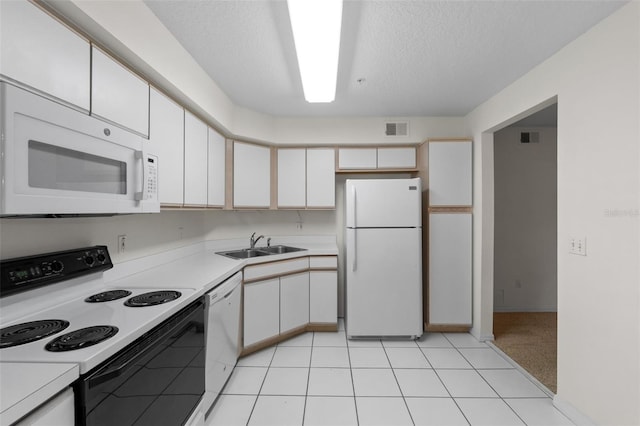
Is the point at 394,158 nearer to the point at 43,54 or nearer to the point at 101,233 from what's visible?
the point at 101,233

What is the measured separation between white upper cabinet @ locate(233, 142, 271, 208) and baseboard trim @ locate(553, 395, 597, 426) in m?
2.96

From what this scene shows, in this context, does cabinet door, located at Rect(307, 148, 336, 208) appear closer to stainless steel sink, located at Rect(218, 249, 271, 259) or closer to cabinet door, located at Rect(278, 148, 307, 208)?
cabinet door, located at Rect(278, 148, 307, 208)

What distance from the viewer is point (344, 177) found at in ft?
11.8

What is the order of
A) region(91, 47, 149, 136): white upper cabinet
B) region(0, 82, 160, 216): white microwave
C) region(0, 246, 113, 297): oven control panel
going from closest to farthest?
region(0, 82, 160, 216): white microwave → region(0, 246, 113, 297): oven control panel → region(91, 47, 149, 136): white upper cabinet

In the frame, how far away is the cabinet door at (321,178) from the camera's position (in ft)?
10.9

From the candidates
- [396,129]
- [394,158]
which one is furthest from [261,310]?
[396,129]

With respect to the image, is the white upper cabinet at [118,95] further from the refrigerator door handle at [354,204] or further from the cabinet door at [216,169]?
the refrigerator door handle at [354,204]

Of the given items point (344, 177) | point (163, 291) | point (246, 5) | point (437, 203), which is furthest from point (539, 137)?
point (163, 291)

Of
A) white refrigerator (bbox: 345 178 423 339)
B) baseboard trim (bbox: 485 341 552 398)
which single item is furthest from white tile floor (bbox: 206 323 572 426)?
white refrigerator (bbox: 345 178 423 339)

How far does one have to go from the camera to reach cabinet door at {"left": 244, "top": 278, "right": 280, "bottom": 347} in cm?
256

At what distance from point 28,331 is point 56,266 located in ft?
1.27

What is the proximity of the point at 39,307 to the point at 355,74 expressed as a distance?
2446mm

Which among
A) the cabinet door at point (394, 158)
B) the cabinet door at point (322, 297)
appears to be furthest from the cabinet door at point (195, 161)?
the cabinet door at point (394, 158)

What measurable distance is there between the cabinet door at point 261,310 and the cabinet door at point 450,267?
5.55ft
